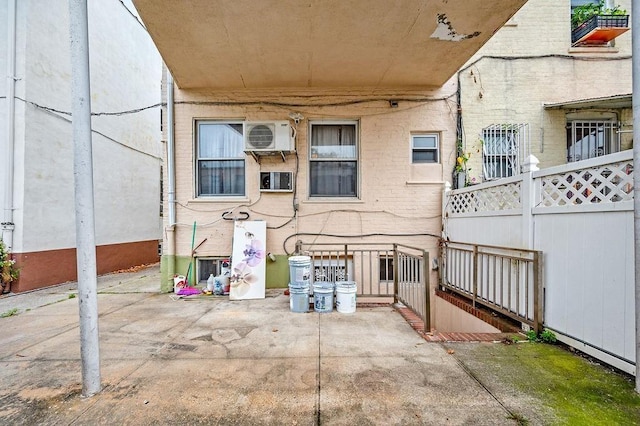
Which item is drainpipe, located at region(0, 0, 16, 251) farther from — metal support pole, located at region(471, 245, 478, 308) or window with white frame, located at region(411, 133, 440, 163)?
metal support pole, located at region(471, 245, 478, 308)

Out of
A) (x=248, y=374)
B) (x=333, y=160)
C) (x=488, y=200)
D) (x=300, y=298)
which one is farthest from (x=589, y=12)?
(x=248, y=374)

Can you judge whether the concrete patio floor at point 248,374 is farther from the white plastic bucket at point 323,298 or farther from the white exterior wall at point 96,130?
the white exterior wall at point 96,130

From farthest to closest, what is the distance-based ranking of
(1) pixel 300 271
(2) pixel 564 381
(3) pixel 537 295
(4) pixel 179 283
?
(4) pixel 179 283
(1) pixel 300 271
(3) pixel 537 295
(2) pixel 564 381

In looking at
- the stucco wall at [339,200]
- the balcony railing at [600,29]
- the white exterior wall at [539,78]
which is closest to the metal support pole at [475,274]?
the stucco wall at [339,200]

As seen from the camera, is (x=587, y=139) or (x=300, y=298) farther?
(x=587, y=139)

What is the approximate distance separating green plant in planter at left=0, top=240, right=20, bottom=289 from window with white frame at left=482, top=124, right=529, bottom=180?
27.6 ft

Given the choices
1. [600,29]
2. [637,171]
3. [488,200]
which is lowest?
[488,200]

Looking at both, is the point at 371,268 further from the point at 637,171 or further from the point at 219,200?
the point at 637,171

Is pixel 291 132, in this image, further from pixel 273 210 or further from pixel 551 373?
pixel 551 373

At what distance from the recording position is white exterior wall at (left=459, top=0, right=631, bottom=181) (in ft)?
18.8

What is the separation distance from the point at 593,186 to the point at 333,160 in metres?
3.75

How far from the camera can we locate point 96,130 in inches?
274

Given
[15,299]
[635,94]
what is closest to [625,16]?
[635,94]

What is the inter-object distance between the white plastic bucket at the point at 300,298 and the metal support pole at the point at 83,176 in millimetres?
2421
